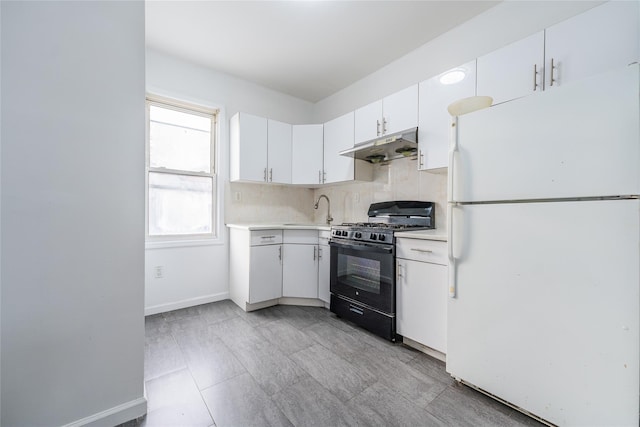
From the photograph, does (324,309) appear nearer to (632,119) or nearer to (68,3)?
(632,119)

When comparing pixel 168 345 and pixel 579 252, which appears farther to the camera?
pixel 168 345

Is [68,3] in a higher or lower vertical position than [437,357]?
higher

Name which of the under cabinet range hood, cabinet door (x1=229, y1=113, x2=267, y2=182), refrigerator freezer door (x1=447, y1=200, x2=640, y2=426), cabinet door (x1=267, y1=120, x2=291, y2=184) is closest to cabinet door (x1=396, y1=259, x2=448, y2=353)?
refrigerator freezer door (x1=447, y1=200, x2=640, y2=426)

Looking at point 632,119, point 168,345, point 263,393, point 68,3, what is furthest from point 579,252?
point 168,345

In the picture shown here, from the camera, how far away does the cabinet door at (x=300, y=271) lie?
281cm

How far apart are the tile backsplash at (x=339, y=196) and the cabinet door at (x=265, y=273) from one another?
72cm

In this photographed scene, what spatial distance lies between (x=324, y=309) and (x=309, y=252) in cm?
64

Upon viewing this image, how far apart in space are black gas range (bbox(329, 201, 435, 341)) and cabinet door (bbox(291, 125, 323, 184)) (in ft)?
2.96

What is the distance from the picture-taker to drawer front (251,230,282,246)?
8.77ft

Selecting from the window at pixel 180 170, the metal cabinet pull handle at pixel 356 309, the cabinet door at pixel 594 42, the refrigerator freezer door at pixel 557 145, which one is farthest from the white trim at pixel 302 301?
the cabinet door at pixel 594 42

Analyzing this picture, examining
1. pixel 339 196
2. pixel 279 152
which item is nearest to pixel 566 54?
pixel 339 196

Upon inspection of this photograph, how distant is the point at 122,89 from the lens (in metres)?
1.25

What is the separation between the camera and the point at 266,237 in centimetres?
274

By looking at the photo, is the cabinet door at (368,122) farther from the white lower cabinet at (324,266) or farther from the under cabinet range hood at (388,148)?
the white lower cabinet at (324,266)
